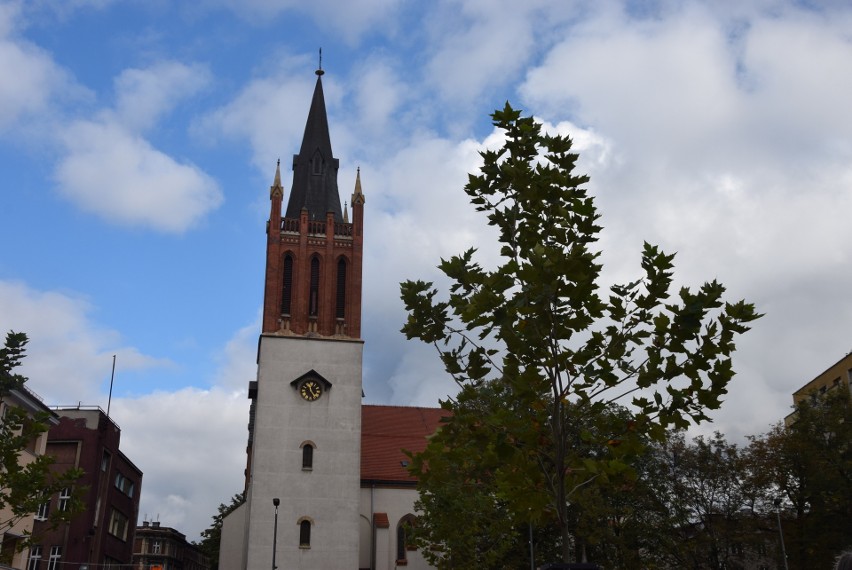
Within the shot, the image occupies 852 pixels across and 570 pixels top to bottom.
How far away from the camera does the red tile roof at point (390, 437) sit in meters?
49.9

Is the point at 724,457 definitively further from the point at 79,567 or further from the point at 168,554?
the point at 168,554

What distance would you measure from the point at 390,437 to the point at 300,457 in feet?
35.4

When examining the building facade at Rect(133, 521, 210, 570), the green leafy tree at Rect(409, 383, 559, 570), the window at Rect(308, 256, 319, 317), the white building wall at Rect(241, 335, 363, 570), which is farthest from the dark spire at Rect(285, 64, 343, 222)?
the building facade at Rect(133, 521, 210, 570)

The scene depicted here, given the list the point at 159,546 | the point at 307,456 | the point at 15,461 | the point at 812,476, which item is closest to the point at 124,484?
the point at 307,456

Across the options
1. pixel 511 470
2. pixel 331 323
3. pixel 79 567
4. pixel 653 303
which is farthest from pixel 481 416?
pixel 79 567

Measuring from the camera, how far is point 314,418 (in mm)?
44375

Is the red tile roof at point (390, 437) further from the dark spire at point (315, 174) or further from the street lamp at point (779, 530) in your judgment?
the street lamp at point (779, 530)

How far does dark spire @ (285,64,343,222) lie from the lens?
4966cm

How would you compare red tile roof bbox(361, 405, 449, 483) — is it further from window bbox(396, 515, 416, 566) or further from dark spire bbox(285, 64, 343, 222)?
dark spire bbox(285, 64, 343, 222)

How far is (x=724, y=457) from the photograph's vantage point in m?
39.9

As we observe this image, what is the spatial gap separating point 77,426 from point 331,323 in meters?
16.1

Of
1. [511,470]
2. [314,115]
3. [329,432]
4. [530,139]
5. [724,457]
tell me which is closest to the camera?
[511,470]

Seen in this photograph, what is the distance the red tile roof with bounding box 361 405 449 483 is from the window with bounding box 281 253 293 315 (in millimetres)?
11249

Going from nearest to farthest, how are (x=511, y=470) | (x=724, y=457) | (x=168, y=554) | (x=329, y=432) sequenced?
(x=511, y=470) → (x=724, y=457) → (x=329, y=432) → (x=168, y=554)
